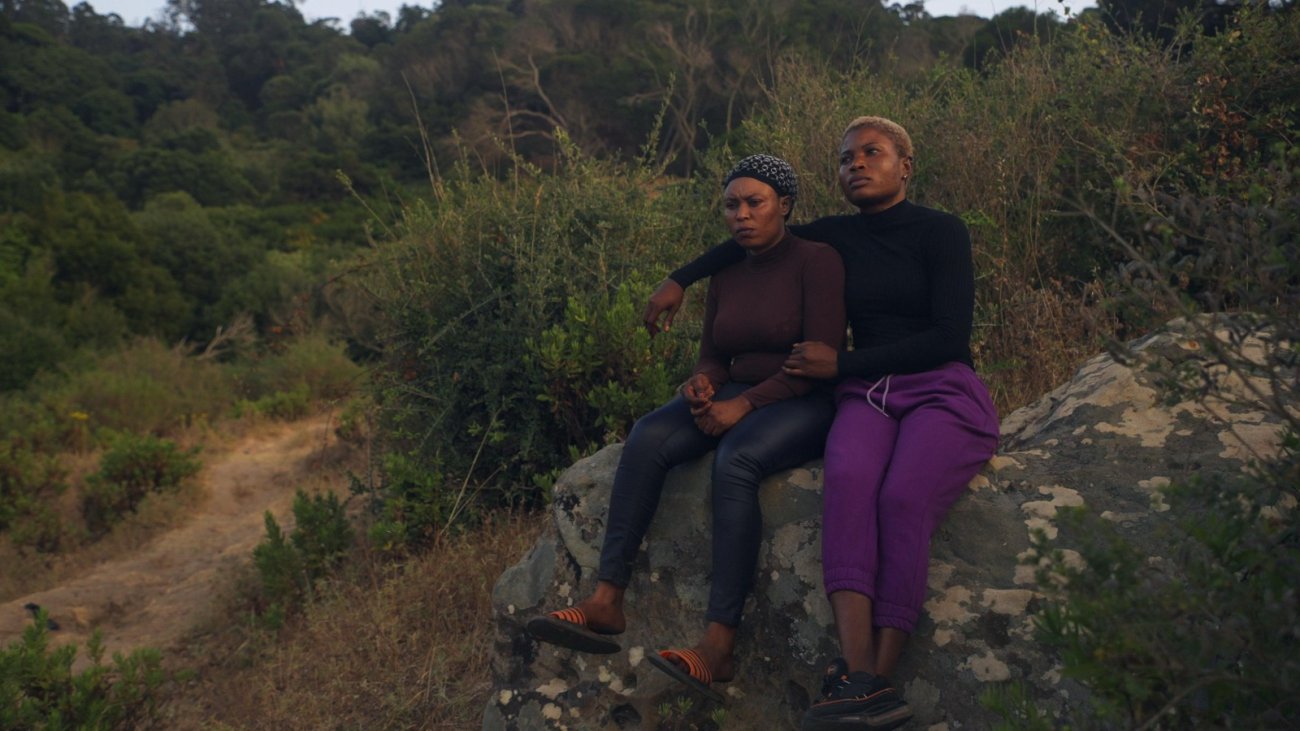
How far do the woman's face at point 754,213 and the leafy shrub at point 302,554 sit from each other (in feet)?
11.3

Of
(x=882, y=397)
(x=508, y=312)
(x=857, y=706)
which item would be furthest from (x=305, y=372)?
(x=857, y=706)

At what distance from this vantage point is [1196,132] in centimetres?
631

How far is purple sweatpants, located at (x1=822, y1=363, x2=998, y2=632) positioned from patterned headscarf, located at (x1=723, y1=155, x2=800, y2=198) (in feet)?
2.43

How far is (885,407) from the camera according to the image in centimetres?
335

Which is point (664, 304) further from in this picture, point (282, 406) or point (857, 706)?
point (282, 406)

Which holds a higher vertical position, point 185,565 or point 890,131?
point 890,131

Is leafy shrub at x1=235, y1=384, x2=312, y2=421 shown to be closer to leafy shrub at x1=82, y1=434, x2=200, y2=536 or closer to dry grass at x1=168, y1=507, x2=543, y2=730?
leafy shrub at x1=82, y1=434, x2=200, y2=536

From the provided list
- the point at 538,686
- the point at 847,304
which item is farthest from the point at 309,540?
the point at 847,304

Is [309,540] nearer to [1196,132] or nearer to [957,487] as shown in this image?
[957,487]

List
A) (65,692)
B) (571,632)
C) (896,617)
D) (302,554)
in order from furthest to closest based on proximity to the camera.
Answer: (302,554) → (65,692) → (571,632) → (896,617)

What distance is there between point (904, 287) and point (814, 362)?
0.39m

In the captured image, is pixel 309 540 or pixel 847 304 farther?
pixel 309 540

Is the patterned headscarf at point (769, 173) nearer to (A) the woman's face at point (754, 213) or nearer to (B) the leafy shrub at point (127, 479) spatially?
(A) the woman's face at point (754, 213)

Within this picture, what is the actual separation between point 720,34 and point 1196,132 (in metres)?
10.1
